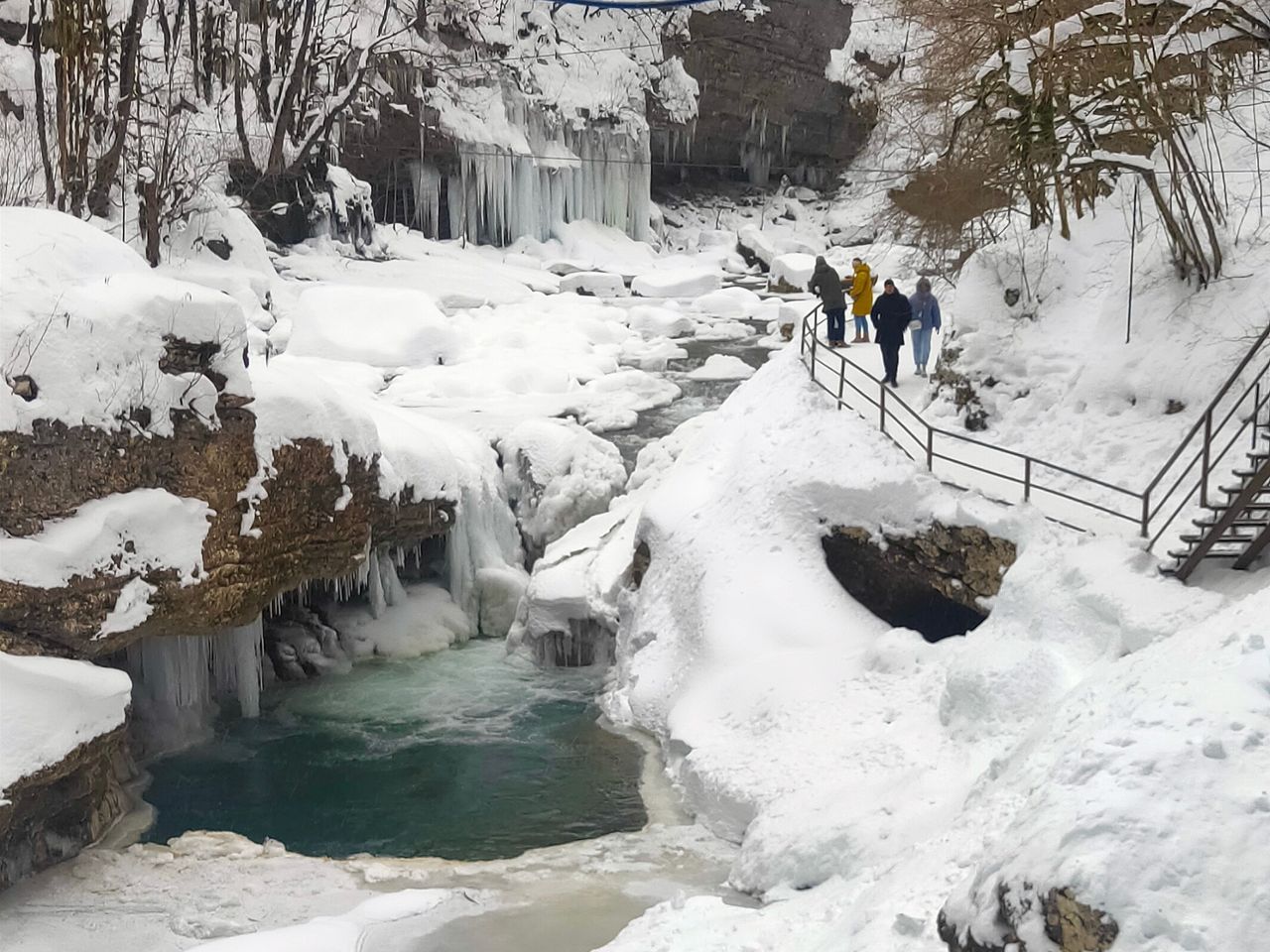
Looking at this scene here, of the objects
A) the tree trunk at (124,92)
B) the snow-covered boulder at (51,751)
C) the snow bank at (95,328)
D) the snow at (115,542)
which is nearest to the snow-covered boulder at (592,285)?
the tree trunk at (124,92)

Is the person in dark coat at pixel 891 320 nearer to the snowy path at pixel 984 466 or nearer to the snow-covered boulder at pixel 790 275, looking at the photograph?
the snowy path at pixel 984 466

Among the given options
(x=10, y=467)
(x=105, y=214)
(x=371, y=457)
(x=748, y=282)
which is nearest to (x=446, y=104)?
(x=748, y=282)

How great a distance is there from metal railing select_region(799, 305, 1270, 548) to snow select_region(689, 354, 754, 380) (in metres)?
9.56

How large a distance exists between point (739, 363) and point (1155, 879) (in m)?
20.8

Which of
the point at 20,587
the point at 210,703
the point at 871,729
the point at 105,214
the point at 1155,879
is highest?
the point at 105,214

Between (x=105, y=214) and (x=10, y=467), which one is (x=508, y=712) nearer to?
(x=10, y=467)

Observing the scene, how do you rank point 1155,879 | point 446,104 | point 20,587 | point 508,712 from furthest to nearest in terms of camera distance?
point 446,104
point 508,712
point 20,587
point 1155,879

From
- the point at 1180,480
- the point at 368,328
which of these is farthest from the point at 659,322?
the point at 1180,480

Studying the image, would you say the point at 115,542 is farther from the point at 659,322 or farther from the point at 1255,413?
the point at 659,322

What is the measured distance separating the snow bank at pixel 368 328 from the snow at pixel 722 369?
197 inches

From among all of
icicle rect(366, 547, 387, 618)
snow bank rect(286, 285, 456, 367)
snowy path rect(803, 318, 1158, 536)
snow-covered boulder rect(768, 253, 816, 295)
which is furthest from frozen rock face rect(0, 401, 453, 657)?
snow-covered boulder rect(768, 253, 816, 295)

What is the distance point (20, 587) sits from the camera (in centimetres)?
1092

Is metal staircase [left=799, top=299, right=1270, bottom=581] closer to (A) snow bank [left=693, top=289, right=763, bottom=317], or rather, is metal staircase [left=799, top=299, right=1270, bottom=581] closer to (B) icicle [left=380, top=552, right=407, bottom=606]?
(B) icicle [left=380, top=552, right=407, bottom=606]

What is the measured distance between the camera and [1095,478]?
39.5 ft
